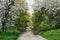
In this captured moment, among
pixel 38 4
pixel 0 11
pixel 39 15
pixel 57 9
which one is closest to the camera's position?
pixel 0 11

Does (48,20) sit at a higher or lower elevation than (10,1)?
lower

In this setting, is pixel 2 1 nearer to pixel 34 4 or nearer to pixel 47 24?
pixel 47 24

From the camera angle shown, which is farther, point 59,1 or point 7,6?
point 59,1

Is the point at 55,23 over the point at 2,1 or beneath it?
beneath

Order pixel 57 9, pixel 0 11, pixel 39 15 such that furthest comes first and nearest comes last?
pixel 39 15, pixel 57 9, pixel 0 11

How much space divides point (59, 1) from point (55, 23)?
481 centimetres

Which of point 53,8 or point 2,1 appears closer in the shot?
point 2,1

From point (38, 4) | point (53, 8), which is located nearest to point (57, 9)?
point (53, 8)

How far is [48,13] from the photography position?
4806 cm

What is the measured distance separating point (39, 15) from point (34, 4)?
3.23 metres

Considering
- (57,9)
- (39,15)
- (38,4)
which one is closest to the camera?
(57,9)

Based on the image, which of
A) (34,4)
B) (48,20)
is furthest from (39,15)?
(48,20)

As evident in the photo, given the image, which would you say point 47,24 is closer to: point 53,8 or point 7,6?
point 53,8

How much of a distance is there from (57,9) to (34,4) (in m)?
9.91
